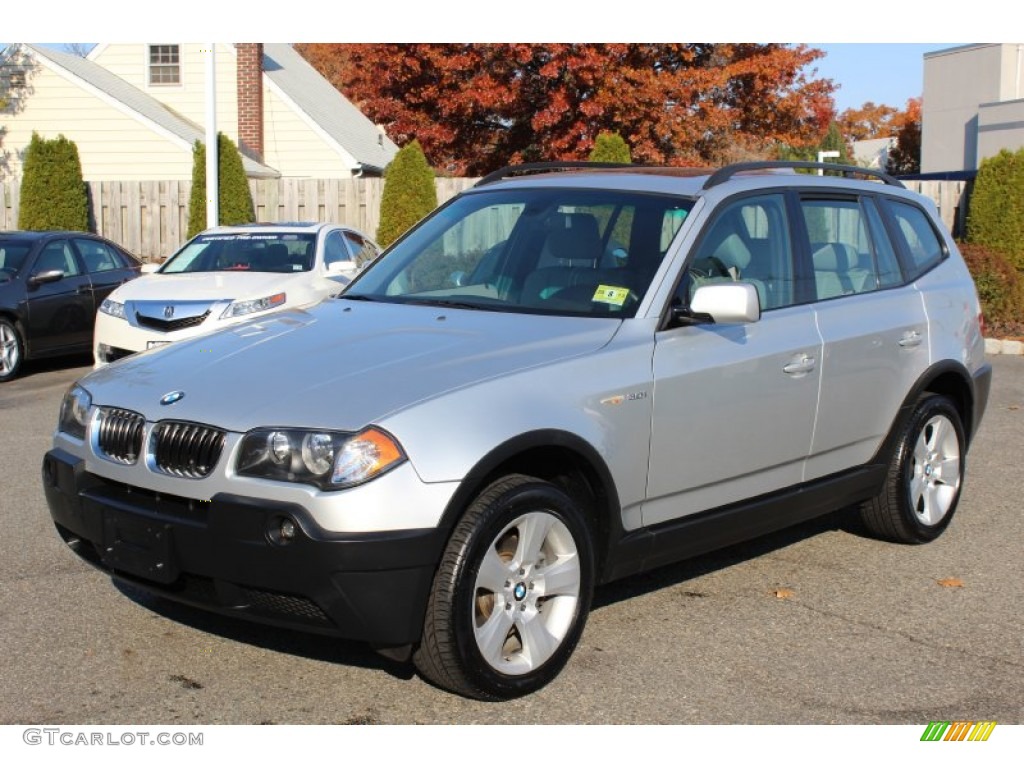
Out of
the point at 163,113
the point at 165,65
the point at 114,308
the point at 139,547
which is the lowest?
the point at 139,547

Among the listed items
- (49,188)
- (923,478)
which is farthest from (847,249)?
(49,188)

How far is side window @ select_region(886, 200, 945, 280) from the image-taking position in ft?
22.9

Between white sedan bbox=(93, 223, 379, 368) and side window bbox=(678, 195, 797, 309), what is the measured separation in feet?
16.3

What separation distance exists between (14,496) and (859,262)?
5.01 m

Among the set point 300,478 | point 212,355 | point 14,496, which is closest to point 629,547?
point 300,478

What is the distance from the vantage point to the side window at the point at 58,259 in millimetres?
14336

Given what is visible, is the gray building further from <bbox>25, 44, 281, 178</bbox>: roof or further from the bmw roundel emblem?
the bmw roundel emblem

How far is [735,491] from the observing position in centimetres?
565

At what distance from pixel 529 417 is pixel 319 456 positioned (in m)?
0.78

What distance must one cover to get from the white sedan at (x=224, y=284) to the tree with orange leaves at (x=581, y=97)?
1776 cm

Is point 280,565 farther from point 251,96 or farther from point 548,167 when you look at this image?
point 251,96

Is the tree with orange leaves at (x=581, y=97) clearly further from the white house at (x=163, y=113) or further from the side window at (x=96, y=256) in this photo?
the side window at (x=96, y=256)

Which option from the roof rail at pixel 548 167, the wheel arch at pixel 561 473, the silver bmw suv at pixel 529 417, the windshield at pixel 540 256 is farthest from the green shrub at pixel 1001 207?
the wheel arch at pixel 561 473

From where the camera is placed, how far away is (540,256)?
5773mm
